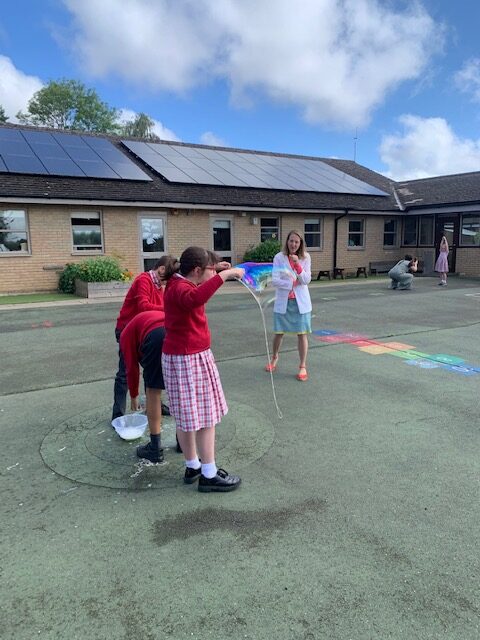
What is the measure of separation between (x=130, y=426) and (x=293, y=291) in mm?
2597

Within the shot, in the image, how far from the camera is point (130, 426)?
4008 mm

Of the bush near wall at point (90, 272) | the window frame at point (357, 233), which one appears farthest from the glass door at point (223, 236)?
the window frame at point (357, 233)

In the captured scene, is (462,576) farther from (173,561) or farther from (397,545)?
(173,561)

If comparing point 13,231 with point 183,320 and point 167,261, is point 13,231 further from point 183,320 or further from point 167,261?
point 183,320

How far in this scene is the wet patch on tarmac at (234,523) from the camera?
2684mm

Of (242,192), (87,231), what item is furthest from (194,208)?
(87,231)

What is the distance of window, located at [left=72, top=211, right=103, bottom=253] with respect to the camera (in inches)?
589

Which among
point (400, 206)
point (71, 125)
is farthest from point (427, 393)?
point (71, 125)

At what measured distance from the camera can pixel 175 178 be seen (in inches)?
666

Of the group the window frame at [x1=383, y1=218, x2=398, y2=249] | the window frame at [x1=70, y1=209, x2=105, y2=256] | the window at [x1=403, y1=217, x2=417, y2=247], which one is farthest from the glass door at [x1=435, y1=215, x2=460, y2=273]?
the window frame at [x1=70, y1=209, x2=105, y2=256]

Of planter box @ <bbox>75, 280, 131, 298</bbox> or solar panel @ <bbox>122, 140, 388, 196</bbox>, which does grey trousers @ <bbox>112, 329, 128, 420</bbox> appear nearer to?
planter box @ <bbox>75, 280, 131, 298</bbox>

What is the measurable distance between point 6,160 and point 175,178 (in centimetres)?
540

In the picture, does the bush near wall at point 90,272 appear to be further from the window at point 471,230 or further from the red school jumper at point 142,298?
the window at point 471,230

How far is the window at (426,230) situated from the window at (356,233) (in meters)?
3.02
